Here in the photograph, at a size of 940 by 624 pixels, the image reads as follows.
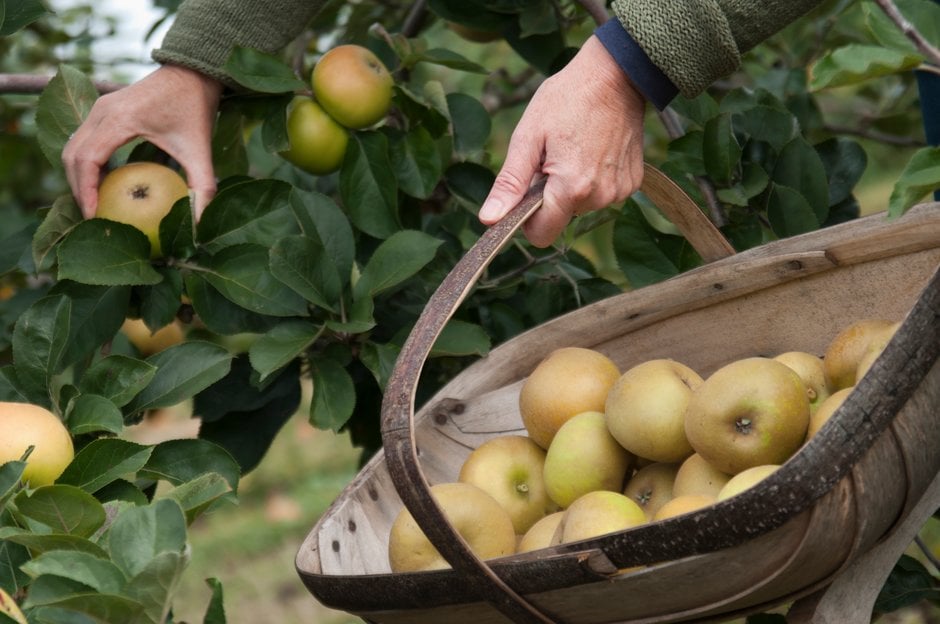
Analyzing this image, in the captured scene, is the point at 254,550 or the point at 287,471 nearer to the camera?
the point at 254,550

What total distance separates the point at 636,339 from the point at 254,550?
1909 mm

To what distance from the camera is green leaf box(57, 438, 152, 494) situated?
1119 mm

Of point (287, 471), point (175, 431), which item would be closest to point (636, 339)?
point (287, 471)

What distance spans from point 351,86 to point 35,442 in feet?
Answer: 2.39

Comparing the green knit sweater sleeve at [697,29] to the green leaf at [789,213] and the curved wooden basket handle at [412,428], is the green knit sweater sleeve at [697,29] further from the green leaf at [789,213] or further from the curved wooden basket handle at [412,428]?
the green leaf at [789,213]

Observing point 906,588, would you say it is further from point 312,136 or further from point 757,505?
point 312,136

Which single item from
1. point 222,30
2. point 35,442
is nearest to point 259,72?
point 222,30

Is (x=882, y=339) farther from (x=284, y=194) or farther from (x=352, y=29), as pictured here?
(x=352, y=29)

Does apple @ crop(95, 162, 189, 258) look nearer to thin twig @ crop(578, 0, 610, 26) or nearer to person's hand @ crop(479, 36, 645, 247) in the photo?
person's hand @ crop(479, 36, 645, 247)

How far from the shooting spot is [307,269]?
4.71 ft

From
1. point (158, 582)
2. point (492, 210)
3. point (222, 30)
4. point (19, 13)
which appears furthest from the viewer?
point (222, 30)

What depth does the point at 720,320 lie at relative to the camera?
142 centimetres

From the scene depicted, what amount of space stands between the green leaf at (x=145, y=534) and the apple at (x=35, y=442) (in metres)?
0.24

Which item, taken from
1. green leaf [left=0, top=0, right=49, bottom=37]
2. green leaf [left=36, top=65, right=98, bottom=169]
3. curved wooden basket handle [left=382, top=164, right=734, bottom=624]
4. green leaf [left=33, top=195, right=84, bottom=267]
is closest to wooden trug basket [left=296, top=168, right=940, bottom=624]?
curved wooden basket handle [left=382, top=164, right=734, bottom=624]
